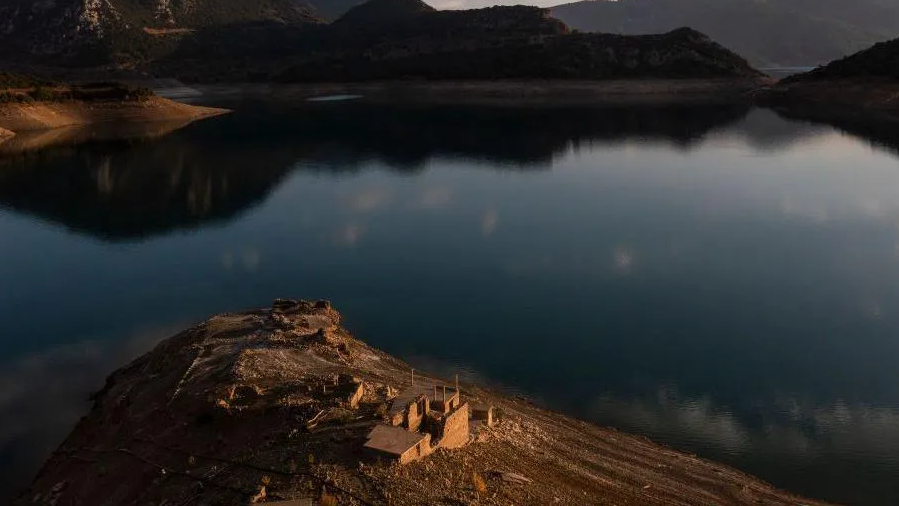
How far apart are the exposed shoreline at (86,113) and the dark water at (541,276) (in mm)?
17921

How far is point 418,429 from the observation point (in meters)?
15.2

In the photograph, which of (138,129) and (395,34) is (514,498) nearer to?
(138,129)

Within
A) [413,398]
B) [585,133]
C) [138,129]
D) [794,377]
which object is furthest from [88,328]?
[138,129]

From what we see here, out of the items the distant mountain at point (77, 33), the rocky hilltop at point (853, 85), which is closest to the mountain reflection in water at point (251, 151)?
the rocky hilltop at point (853, 85)

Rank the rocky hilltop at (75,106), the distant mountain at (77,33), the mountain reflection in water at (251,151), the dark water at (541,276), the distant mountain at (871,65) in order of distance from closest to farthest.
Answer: the dark water at (541,276)
the mountain reflection in water at (251,151)
the rocky hilltop at (75,106)
the distant mountain at (871,65)
the distant mountain at (77,33)

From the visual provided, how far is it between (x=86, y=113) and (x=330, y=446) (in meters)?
104

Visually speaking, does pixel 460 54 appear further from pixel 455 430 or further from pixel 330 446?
pixel 330 446

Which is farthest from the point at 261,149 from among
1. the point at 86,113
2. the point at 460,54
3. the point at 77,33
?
the point at 77,33

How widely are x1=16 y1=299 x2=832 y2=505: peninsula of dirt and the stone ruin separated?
4cm

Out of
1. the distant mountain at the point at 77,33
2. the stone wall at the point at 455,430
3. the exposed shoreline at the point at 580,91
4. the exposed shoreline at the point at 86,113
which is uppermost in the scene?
the distant mountain at the point at 77,33

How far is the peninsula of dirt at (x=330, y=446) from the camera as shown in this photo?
44.9 feet

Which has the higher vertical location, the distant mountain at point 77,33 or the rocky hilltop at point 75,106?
the distant mountain at point 77,33

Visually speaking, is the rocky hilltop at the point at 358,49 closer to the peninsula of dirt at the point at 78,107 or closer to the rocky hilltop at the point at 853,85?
the rocky hilltop at the point at 853,85

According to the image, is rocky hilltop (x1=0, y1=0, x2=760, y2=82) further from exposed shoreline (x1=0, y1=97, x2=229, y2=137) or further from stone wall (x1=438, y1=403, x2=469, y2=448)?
stone wall (x1=438, y1=403, x2=469, y2=448)
